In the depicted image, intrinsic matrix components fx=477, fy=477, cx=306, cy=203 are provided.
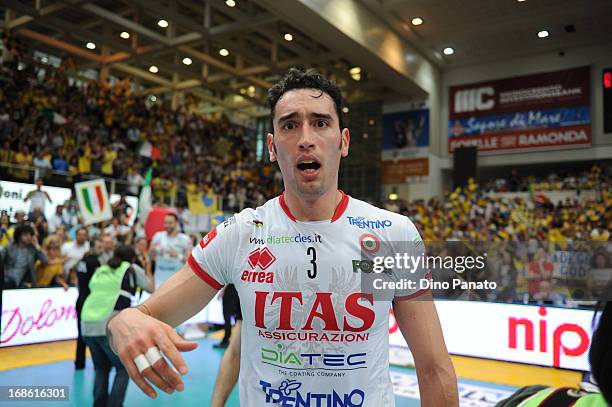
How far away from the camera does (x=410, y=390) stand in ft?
20.8

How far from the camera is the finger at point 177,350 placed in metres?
1.31

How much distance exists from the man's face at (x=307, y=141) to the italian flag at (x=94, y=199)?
9.09m

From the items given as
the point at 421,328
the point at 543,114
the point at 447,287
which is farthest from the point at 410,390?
the point at 543,114

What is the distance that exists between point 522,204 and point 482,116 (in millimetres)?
5687

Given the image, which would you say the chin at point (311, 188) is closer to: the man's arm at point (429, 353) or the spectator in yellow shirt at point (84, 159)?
the man's arm at point (429, 353)

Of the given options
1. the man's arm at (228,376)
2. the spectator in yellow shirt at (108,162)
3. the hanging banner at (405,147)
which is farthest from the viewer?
the hanging banner at (405,147)

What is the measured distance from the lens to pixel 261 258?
6.49 feet

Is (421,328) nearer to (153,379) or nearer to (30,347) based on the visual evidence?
(153,379)

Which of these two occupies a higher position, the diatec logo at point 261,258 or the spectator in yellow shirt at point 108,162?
the spectator in yellow shirt at point 108,162

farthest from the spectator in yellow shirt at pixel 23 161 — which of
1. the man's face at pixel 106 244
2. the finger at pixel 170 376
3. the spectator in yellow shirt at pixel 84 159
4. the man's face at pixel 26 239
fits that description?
the finger at pixel 170 376

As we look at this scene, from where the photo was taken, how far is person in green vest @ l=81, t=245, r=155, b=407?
5.09 metres

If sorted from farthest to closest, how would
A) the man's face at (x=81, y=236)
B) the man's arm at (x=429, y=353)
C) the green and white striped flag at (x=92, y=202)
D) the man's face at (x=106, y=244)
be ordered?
the green and white striped flag at (x=92, y=202), the man's face at (x=81, y=236), the man's face at (x=106, y=244), the man's arm at (x=429, y=353)

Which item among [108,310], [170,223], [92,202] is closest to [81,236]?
[92,202]

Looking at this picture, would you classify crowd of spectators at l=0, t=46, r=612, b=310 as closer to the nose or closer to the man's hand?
the nose
